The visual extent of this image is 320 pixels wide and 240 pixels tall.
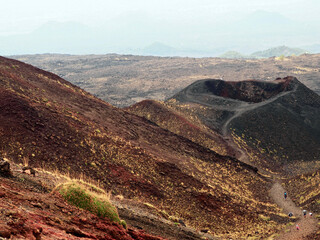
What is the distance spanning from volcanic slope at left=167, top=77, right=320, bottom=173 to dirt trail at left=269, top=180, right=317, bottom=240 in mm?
11452

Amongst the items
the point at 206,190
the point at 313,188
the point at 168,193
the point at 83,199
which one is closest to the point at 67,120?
the point at 168,193

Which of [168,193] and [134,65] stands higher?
[134,65]

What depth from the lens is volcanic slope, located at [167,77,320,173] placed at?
5091 centimetres

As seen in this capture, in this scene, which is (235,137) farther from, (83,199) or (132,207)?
(83,199)

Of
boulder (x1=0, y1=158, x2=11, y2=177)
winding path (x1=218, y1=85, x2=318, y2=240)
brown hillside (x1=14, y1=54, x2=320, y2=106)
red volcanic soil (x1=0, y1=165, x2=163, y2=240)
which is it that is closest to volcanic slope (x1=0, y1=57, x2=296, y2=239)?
winding path (x1=218, y1=85, x2=318, y2=240)

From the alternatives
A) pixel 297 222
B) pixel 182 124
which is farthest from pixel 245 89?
pixel 297 222

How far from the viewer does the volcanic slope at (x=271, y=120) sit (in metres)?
50.9

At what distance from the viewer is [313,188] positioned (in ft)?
110

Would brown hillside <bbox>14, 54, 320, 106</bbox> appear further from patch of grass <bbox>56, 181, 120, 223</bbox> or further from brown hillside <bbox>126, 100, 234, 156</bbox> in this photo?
patch of grass <bbox>56, 181, 120, 223</bbox>

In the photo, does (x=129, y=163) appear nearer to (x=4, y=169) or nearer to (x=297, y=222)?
(x=4, y=169)

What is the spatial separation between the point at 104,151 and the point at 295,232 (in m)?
18.6

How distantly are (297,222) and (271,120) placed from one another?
3417 centimetres

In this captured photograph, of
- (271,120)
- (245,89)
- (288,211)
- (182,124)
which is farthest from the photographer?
(245,89)

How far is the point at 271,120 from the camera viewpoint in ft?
194
